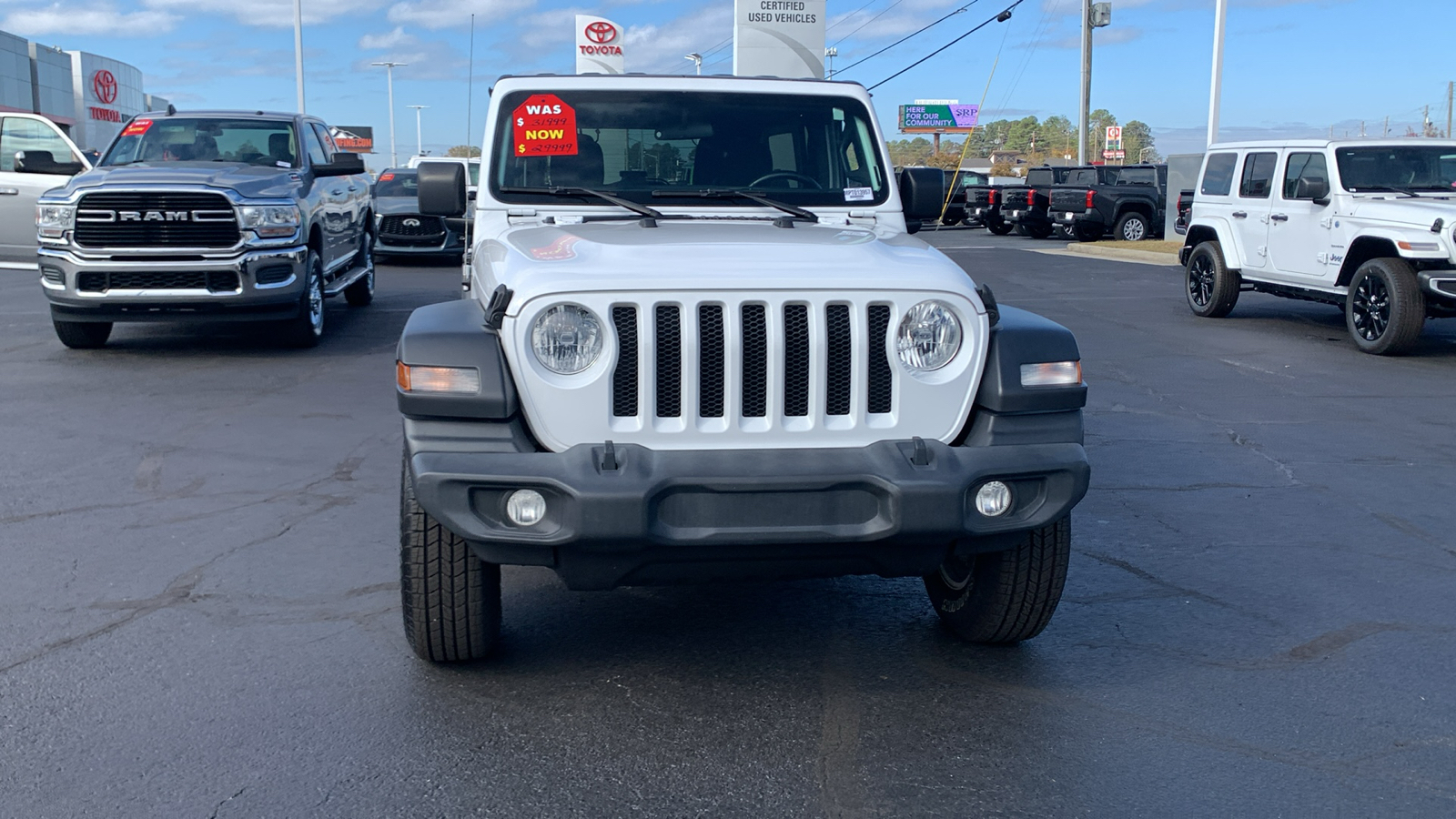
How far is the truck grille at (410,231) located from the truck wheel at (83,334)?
8.53 m

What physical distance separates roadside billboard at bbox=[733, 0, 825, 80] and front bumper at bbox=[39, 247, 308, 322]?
12771mm

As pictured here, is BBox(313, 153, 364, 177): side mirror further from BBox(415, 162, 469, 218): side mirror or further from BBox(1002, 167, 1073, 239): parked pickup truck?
BBox(1002, 167, 1073, 239): parked pickup truck

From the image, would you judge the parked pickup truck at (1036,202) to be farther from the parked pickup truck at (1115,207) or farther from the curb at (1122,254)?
the curb at (1122,254)

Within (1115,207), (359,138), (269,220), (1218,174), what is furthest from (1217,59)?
(359,138)

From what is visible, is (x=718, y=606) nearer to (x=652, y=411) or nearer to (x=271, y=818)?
(x=652, y=411)

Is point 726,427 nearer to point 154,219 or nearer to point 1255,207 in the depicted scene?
point 154,219

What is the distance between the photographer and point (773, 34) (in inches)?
839

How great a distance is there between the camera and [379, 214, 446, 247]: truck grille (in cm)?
1875

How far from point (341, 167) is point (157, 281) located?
2.06 metres

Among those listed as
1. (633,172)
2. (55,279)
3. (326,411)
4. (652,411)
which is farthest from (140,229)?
(652,411)

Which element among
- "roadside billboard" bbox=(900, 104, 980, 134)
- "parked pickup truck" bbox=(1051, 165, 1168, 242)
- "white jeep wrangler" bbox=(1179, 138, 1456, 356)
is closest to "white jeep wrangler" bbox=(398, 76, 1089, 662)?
"white jeep wrangler" bbox=(1179, 138, 1456, 356)

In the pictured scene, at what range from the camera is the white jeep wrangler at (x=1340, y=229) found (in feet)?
34.5

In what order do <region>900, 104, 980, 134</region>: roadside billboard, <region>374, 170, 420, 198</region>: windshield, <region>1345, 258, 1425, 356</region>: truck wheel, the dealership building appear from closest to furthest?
<region>1345, 258, 1425, 356</region>: truck wheel, <region>374, 170, 420, 198</region>: windshield, the dealership building, <region>900, 104, 980, 134</region>: roadside billboard

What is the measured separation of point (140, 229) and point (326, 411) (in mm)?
2754
